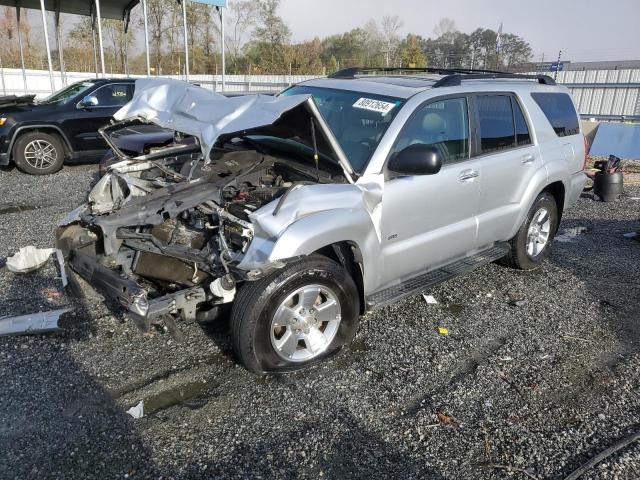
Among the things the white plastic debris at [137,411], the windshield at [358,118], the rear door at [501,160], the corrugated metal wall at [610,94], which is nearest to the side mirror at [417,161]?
the windshield at [358,118]

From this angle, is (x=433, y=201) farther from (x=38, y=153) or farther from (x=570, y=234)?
(x=38, y=153)

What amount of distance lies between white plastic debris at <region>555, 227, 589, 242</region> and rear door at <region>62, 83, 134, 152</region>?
Answer: 8272mm

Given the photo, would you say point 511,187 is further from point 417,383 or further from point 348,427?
point 348,427

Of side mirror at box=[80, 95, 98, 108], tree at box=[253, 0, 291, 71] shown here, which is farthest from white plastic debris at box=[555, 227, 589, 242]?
tree at box=[253, 0, 291, 71]

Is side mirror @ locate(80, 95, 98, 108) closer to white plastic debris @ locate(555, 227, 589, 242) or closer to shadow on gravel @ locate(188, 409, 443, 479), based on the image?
white plastic debris @ locate(555, 227, 589, 242)

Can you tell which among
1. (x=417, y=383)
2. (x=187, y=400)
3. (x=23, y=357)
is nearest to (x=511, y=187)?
(x=417, y=383)

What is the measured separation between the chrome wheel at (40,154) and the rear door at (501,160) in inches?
324

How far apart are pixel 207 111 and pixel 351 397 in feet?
7.05

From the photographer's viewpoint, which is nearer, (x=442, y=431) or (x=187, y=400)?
(x=442, y=431)

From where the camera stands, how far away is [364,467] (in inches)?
103

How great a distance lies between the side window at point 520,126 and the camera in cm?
472

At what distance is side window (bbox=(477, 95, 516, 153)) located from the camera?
14.3 feet

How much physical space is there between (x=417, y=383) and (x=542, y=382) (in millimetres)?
882

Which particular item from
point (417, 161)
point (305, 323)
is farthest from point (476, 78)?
point (305, 323)
